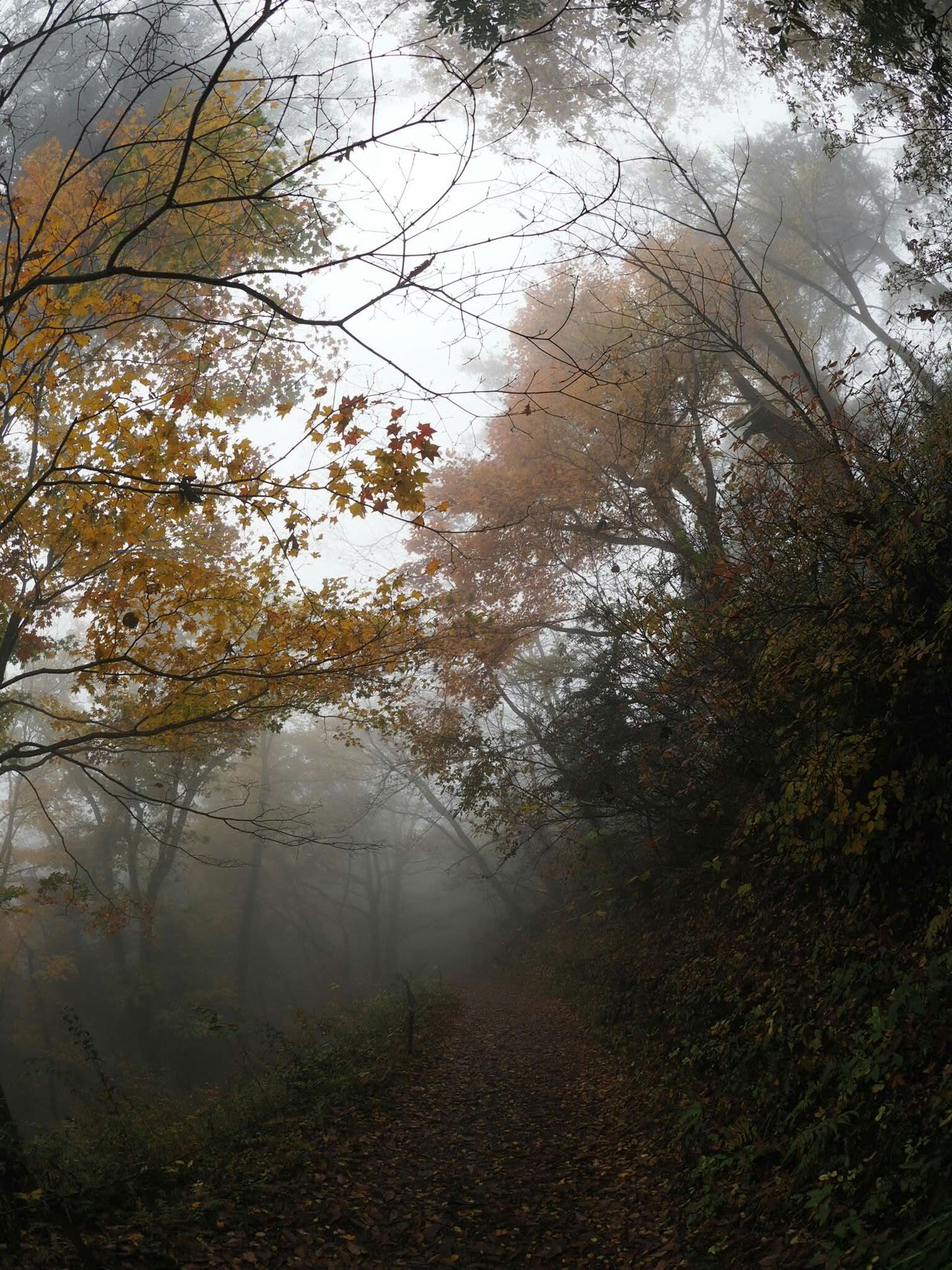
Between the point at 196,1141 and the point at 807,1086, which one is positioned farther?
the point at 196,1141

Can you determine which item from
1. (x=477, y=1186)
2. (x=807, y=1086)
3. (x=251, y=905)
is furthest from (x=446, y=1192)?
(x=251, y=905)

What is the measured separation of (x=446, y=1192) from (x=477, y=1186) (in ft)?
0.81

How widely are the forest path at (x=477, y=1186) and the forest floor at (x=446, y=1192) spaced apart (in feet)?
0.04

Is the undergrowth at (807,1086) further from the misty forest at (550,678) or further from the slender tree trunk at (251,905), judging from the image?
the slender tree trunk at (251,905)

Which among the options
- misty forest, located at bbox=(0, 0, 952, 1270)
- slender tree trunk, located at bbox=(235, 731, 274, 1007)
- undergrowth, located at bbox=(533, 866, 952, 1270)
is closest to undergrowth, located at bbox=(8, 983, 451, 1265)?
misty forest, located at bbox=(0, 0, 952, 1270)

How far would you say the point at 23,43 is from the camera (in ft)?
9.48

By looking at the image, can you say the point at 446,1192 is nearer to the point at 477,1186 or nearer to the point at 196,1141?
the point at 477,1186

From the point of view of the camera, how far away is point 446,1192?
531 cm

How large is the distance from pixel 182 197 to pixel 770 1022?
311 inches

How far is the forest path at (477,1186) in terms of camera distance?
4.42 meters

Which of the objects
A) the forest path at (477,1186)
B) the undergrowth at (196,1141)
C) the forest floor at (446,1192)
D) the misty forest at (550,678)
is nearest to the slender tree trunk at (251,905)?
the misty forest at (550,678)

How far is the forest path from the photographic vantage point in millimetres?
4418

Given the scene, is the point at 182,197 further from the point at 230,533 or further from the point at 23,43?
the point at 230,533

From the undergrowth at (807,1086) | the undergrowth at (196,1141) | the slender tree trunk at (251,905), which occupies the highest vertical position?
the slender tree trunk at (251,905)
